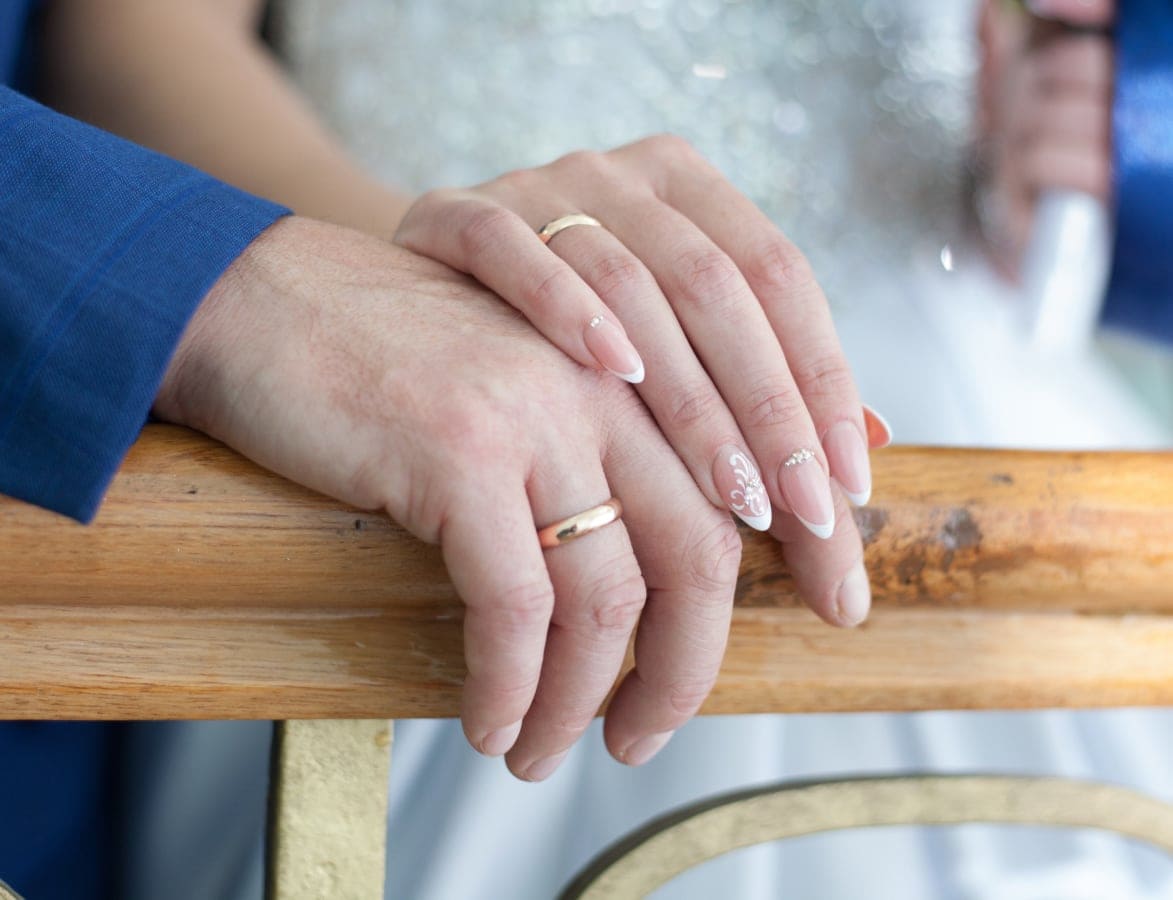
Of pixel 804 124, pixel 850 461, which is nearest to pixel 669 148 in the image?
pixel 850 461

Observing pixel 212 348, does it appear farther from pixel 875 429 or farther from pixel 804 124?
pixel 804 124

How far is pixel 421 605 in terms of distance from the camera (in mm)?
290

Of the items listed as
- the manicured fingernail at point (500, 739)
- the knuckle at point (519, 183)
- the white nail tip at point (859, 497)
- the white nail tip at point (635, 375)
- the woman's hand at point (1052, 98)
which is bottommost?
the woman's hand at point (1052, 98)

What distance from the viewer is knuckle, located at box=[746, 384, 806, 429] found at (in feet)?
0.97

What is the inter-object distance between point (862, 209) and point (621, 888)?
0.70 metres

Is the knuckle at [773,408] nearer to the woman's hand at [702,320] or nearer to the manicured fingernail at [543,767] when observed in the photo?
the woman's hand at [702,320]

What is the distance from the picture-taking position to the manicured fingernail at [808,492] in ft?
0.95

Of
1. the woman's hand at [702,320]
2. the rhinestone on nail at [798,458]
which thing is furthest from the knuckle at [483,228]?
the rhinestone on nail at [798,458]

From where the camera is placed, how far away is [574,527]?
271mm

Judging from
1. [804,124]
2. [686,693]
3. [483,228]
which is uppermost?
[483,228]

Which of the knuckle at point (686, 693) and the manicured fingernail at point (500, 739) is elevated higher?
the manicured fingernail at point (500, 739)

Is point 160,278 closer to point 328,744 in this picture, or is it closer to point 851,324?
point 328,744

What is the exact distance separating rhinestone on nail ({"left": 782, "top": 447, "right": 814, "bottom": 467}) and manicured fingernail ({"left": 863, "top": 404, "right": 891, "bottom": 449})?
0.22 ft

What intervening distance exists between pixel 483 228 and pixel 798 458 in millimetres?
116
